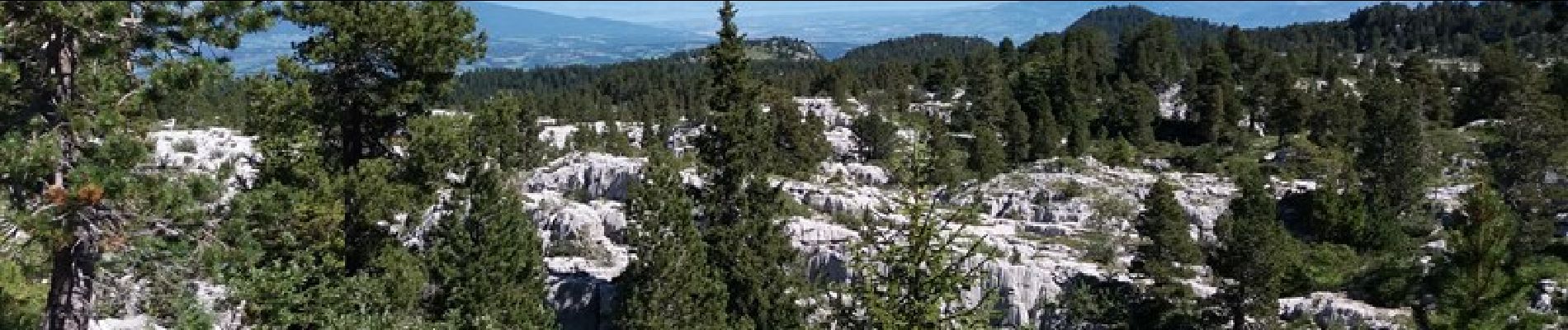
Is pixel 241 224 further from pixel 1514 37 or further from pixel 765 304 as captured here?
pixel 1514 37

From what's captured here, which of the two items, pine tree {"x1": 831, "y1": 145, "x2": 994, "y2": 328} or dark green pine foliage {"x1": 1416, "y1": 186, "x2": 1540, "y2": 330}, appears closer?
pine tree {"x1": 831, "y1": 145, "x2": 994, "y2": 328}

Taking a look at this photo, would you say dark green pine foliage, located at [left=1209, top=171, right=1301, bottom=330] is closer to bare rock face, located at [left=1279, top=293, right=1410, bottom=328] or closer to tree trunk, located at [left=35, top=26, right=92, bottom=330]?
bare rock face, located at [left=1279, top=293, right=1410, bottom=328]

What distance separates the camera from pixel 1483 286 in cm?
3092

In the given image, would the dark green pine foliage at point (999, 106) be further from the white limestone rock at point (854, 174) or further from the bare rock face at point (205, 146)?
the bare rock face at point (205, 146)

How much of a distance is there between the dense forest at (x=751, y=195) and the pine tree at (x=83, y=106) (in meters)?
0.05

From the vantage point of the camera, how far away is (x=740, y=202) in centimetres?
4469

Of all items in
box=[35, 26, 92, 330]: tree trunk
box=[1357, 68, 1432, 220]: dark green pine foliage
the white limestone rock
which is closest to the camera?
box=[35, 26, 92, 330]: tree trunk

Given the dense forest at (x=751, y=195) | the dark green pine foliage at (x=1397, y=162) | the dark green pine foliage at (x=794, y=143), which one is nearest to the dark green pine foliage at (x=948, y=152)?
the dense forest at (x=751, y=195)

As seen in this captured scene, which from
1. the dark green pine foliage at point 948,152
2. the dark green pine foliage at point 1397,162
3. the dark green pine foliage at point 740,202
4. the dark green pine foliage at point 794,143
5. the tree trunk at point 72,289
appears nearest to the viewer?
the tree trunk at point 72,289

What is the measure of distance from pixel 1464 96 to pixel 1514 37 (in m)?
101

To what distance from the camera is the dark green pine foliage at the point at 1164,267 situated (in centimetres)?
4762

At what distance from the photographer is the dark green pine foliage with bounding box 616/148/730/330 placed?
137ft

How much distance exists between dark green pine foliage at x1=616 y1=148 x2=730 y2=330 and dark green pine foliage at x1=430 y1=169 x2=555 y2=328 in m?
4.95

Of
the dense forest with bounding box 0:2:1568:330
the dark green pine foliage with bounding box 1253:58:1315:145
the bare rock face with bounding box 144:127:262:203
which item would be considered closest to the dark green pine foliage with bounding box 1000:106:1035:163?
the dense forest with bounding box 0:2:1568:330
